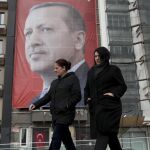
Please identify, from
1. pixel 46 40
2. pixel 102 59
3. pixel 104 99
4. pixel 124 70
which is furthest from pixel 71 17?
pixel 104 99

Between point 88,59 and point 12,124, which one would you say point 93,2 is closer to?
point 88,59

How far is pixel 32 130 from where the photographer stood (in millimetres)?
13766

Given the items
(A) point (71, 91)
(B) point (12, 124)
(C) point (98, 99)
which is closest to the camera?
(C) point (98, 99)

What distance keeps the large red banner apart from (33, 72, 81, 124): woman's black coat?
1051 cm

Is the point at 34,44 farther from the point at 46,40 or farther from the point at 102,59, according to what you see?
the point at 102,59

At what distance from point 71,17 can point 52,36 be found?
3.99ft

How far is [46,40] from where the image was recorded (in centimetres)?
1398

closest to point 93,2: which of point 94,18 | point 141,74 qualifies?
point 94,18

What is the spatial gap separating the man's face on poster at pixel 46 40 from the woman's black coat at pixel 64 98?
427 inches

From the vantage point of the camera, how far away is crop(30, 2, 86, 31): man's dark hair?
14.4 metres

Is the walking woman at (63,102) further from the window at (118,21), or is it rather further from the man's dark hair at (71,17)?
the window at (118,21)

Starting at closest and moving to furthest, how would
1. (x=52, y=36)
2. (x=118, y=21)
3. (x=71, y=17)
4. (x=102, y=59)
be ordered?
1. (x=102, y=59)
2. (x=52, y=36)
3. (x=71, y=17)
4. (x=118, y=21)

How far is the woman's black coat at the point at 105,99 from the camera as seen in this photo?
2.37 m

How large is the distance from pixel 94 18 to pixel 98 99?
12642 millimetres
